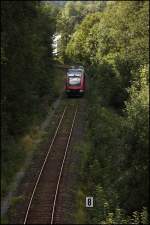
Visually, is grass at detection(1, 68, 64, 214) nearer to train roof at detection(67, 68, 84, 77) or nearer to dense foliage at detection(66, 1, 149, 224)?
dense foliage at detection(66, 1, 149, 224)

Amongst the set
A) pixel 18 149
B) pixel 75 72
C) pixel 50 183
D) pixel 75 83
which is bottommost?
pixel 50 183

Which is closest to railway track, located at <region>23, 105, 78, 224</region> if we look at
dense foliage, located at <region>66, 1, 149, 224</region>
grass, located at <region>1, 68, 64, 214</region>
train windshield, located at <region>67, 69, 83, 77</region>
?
grass, located at <region>1, 68, 64, 214</region>

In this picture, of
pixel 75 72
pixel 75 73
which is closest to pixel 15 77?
pixel 75 73

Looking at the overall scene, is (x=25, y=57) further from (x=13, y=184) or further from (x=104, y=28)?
(x=104, y=28)

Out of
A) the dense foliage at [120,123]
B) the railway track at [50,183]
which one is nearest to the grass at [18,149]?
the railway track at [50,183]

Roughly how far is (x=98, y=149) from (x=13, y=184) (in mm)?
7808

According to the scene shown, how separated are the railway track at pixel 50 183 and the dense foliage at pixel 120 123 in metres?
1.44

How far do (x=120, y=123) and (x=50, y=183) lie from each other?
32.2 ft

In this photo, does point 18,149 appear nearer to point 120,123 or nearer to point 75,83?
point 120,123

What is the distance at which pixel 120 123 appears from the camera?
3192cm

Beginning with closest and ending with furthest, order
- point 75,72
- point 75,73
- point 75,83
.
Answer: point 75,83
point 75,73
point 75,72

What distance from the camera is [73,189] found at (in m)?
22.7

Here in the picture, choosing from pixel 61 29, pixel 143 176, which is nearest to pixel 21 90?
pixel 143 176

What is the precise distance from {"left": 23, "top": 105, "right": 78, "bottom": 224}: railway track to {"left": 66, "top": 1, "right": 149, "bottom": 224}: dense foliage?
144cm
